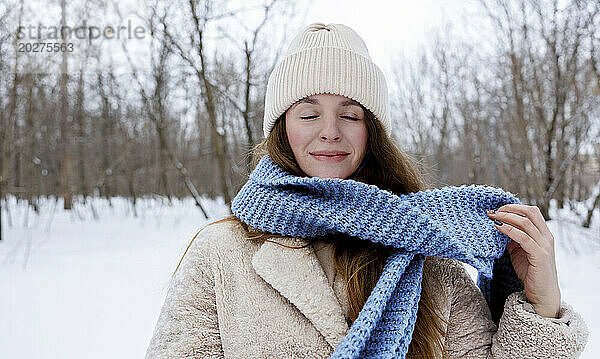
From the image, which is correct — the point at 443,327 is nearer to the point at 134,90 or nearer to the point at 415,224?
the point at 415,224

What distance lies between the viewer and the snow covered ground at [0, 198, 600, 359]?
3137 mm

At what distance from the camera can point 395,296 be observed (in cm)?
116

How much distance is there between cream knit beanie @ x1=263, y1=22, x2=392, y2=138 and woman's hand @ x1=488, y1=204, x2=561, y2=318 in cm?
48

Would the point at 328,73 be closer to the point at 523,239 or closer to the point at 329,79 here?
the point at 329,79

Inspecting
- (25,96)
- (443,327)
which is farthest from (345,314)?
(25,96)

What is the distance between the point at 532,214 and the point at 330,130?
1.77 ft

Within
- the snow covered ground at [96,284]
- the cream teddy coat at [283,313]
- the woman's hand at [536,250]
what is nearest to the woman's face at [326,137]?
the cream teddy coat at [283,313]

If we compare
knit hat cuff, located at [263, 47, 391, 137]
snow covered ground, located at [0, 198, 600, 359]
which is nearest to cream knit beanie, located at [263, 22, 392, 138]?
knit hat cuff, located at [263, 47, 391, 137]

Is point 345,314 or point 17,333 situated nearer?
point 345,314

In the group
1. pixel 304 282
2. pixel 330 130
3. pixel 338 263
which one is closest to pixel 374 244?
pixel 338 263

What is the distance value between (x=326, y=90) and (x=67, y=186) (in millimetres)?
10473

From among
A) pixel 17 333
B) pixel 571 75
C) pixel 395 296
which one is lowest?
pixel 17 333

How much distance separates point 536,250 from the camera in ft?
3.54

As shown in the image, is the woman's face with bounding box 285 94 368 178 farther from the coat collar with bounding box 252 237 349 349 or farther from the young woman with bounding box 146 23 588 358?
the coat collar with bounding box 252 237 349 349
